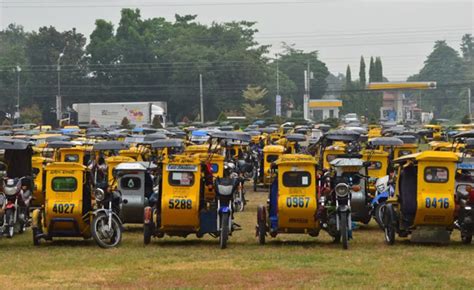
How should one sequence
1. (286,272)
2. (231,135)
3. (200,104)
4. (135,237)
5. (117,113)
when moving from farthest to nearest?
(200,104)
(117,113)
(231,135)
(135,237)
(286,272)

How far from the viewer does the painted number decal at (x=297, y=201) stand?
1783 cm

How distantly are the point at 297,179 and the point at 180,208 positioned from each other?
2.13 m

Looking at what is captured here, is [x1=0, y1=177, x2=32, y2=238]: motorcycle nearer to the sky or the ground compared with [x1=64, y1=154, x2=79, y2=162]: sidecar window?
nearer to the ground

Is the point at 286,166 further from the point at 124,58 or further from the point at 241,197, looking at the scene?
the point at 124,58

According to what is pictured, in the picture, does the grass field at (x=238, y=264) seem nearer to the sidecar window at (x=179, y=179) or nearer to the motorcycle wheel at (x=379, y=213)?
the motorcycle wheel at (x=379, y=213)

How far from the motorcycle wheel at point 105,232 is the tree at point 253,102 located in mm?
97520

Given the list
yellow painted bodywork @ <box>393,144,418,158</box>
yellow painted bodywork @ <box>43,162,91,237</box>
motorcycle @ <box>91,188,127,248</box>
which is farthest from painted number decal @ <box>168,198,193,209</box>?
yellow painted bodywork @ <box>393,144,418,158</box>

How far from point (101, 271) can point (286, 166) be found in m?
4.61

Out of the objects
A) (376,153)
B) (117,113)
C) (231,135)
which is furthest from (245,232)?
(117,113)

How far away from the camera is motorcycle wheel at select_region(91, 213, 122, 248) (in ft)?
58.7

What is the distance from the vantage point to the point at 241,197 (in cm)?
2759

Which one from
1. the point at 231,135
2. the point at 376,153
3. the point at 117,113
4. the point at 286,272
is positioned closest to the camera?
the point at 286,272

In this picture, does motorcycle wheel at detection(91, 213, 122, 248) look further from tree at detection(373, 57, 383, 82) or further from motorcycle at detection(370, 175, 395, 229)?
tree at detection(373, 57, 383, 82)

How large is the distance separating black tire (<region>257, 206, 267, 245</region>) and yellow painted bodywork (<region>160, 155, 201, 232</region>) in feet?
3.56
